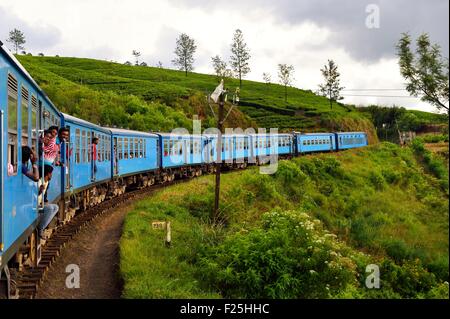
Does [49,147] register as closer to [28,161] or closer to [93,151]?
[28,161]

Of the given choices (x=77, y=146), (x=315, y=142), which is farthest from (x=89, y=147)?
(x=315, y=142)

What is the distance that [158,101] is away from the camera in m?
57.2

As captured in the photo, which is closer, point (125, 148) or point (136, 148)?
point (125, 148)

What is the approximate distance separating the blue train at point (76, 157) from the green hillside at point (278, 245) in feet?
6.04

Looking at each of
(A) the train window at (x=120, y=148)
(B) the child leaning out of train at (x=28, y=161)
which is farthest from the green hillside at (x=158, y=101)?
(B) the child leaning out of train at (x=28, y=161)

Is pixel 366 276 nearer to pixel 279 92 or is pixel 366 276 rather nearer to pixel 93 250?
pixel 93 250

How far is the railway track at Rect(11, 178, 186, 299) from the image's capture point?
7863 mm

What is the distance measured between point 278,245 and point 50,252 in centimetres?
483

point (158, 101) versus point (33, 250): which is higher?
point (158, 101)

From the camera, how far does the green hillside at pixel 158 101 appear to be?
45.6 meters

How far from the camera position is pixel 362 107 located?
100500 millimetres

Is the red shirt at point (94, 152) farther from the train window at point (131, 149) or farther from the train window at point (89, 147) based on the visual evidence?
the train window at point (131, 149)

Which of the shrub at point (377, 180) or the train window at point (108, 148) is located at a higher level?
the train window at point (108, 148)
